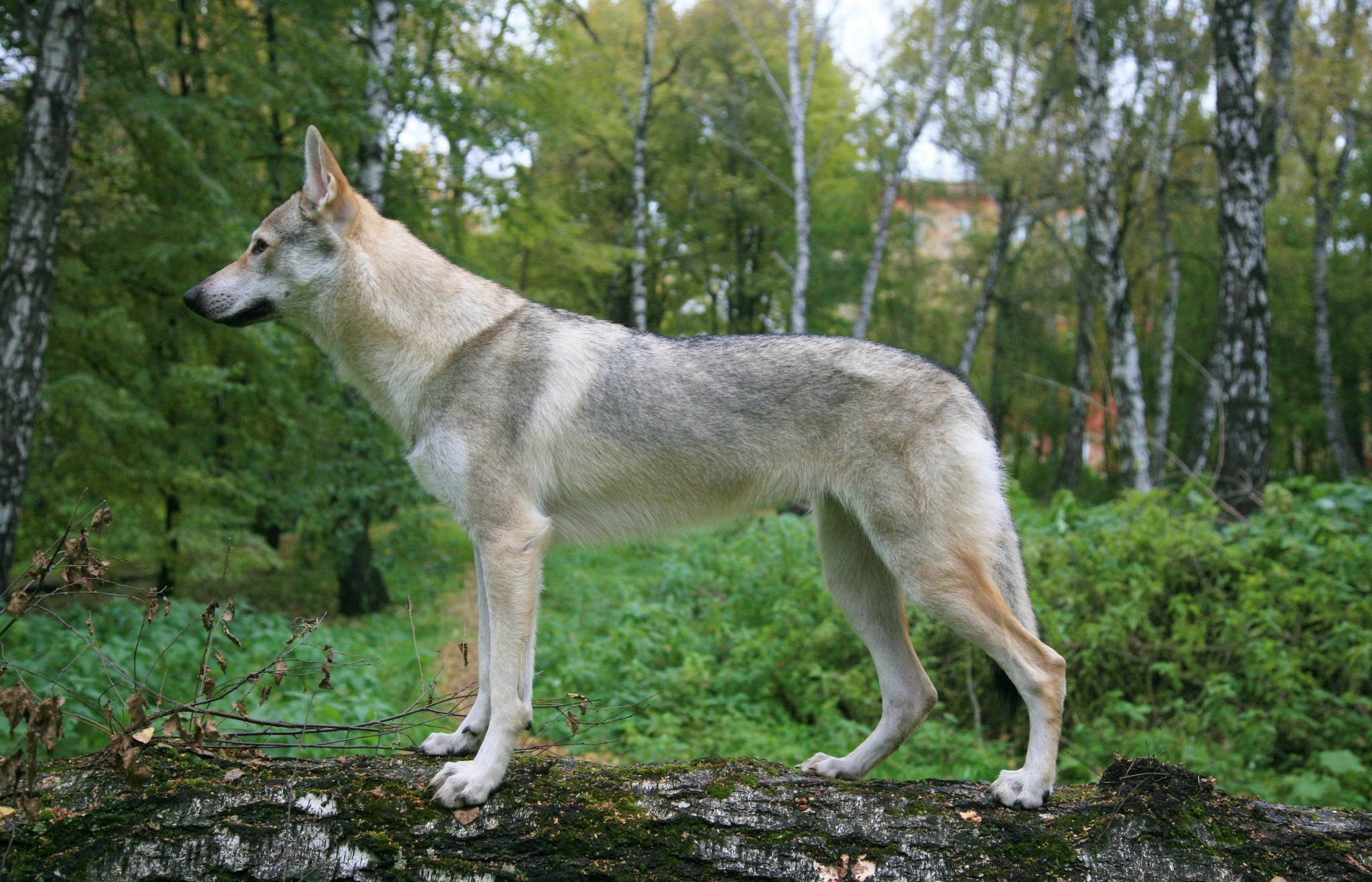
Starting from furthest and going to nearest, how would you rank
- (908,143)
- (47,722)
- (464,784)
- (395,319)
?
(908,143), (395,319), (464,784), (47,722)

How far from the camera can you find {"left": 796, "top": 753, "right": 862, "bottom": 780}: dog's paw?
3635mm

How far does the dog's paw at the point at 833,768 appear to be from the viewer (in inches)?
143

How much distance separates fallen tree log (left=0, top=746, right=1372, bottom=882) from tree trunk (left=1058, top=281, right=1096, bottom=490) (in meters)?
22.6

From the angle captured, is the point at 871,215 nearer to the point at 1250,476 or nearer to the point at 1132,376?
the point at 1132,376

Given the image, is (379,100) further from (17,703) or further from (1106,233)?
(1106,233)

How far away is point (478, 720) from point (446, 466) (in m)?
1.03

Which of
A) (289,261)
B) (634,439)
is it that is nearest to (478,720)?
(634,439)

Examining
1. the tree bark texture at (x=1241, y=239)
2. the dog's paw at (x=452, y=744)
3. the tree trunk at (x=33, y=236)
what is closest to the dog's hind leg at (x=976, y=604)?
the dog's paw at (x=452, y=744)

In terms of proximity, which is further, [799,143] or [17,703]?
[799,143]

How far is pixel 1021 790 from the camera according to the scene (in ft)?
9.72

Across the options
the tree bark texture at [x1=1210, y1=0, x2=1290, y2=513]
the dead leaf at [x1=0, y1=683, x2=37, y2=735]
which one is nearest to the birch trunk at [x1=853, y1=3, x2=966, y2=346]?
the tree bark texture at [x1=1210, y1=0, x2=1290, y2=513]

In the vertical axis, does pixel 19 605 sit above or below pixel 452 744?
above

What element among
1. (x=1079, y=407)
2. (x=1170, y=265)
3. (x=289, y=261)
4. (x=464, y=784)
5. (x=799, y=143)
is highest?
(x=799, y=143)

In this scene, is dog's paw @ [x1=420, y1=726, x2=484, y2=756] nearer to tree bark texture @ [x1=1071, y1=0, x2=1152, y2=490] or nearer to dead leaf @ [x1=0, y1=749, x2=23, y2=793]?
dead leaf @ [x1=0, y1=749, x2=23, y2=793]
